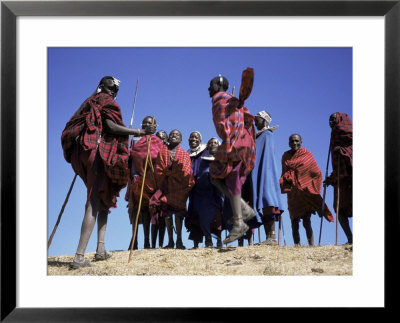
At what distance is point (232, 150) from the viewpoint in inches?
443

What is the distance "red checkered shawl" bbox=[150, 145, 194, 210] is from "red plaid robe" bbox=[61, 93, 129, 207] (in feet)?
7.42

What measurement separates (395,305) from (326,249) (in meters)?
2.29

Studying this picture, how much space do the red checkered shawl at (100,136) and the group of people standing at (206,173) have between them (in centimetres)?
1

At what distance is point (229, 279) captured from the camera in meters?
9.27

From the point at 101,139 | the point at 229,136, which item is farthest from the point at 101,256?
the point at 229,136

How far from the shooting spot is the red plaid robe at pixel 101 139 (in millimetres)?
10500

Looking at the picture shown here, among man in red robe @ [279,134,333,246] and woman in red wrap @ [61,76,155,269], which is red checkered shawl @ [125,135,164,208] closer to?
man in red robe @ [279,134,333,246]

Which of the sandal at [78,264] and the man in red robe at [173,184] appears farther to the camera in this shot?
the man in red robe at [173,184]

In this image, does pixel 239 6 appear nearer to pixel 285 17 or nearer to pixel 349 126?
pixel 285 17

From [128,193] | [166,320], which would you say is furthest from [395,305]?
[128,193]

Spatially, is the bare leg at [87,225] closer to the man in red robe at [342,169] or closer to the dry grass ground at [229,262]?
the dry grass ground at [229,262]

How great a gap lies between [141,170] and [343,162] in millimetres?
3088

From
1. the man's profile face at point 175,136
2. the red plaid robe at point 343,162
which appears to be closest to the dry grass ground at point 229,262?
the red plaid robe at point 343,162

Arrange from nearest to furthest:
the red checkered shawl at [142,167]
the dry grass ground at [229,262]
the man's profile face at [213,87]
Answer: the dry grass ground at [229,262] < the man's profile face at [213,87] < the red checkered shawl at [142,167]
